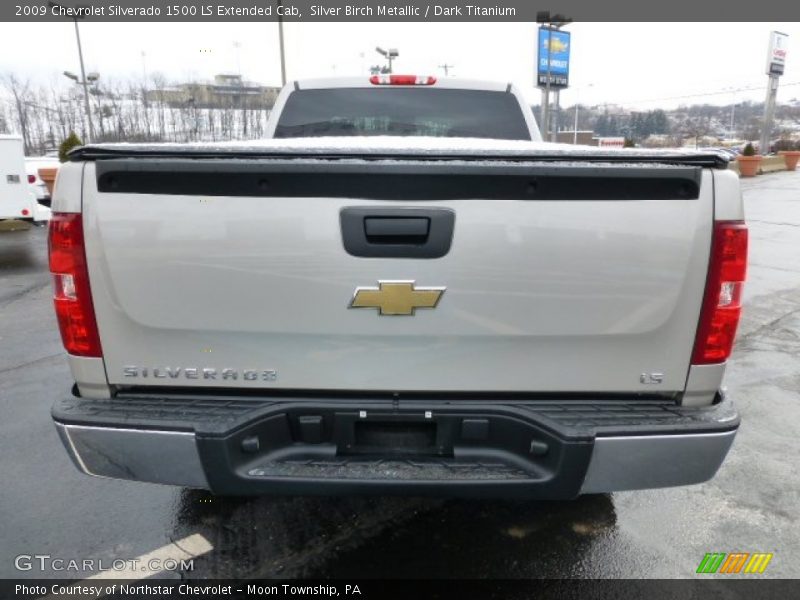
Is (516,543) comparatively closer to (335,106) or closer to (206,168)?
(206,168)

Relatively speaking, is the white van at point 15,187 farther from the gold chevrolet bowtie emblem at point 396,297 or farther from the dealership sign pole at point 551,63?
the dealership sign pole at point 551,63

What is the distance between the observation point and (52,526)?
295cm

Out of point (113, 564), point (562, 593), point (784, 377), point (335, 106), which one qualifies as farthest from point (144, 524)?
point (784, 377)

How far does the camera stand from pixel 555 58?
77.3 ft

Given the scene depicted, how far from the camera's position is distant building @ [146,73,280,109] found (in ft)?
83.1

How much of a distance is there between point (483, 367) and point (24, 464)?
9.85 ft

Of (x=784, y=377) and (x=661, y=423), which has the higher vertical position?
(x=661, y=423)

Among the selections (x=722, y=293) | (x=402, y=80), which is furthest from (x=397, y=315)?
(x=402, y=80)

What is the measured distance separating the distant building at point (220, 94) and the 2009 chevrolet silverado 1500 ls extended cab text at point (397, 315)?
59.5 ft

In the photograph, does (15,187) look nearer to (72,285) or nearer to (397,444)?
(72,285)

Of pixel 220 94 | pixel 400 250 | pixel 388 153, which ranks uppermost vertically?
pixel 220 94

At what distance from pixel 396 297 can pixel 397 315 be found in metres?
0.07

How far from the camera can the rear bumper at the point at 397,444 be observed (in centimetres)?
210

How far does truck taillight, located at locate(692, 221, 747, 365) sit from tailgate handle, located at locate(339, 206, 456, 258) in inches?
36.5
